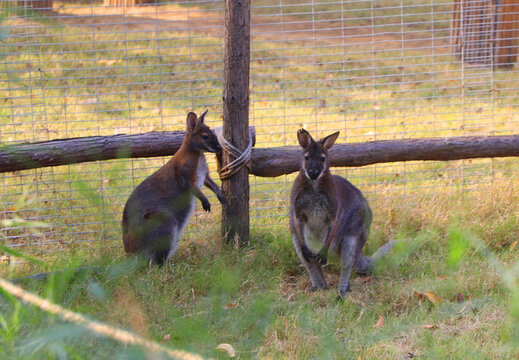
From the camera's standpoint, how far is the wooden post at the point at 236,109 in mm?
4547

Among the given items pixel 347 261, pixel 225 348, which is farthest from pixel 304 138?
pixel 225 348

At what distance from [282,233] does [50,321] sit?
4.11m

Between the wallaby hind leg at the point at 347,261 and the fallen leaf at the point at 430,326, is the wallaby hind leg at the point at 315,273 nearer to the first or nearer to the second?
the wallaby hind leg at the point at 347,261

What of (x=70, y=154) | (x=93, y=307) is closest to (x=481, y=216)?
(x=70, y=154)

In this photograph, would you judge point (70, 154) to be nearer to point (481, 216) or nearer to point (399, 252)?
point (481, 216)

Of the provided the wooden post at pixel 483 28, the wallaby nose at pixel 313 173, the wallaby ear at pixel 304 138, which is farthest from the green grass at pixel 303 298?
the wooden post at pixel 483 28

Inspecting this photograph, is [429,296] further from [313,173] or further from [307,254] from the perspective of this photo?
[313,173]

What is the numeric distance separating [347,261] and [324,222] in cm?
33

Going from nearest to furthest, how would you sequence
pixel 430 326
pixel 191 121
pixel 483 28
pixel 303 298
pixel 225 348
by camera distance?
1. pixel 225 348
2. pixel 430 326
3. pixel 303 298
4. pixel 191 121
5. pixel 483 28

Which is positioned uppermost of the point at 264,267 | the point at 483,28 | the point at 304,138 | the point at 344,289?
the point at 483,28

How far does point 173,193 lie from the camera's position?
4418mm

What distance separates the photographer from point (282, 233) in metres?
4.96

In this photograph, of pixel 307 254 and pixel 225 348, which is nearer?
pixel 225 348

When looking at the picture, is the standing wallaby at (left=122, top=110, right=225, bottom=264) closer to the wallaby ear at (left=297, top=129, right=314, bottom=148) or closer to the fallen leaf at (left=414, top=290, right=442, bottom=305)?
the wallaby ear at (left=297, top=129, right=314, bottom=148)
